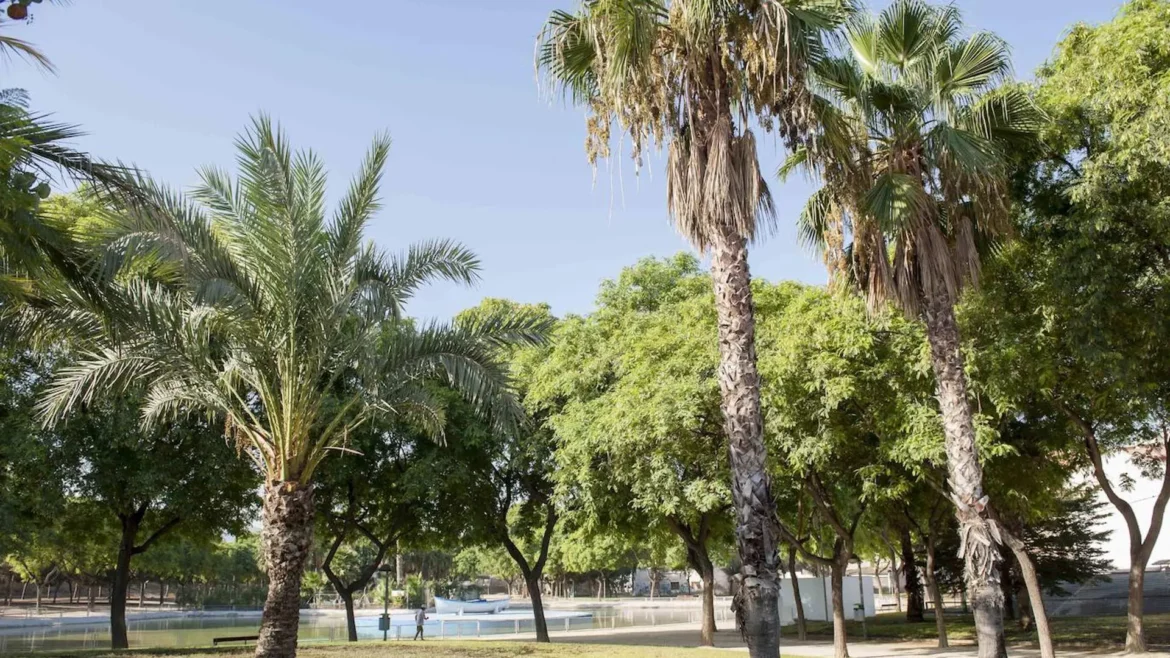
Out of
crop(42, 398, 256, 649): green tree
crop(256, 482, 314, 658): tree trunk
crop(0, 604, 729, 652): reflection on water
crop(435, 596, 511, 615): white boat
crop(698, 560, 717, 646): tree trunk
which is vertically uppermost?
crop(42, 398, 256, 649): green tree

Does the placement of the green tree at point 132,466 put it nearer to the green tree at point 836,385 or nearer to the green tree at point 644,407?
the green tree at point 644,407

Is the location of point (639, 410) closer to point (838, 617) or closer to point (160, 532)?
point (838, 617)

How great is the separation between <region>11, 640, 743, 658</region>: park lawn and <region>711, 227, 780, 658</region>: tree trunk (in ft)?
31.0

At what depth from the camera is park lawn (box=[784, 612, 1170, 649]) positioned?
2250cm

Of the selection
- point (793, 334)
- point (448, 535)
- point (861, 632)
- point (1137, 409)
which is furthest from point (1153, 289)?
point (448, 535)

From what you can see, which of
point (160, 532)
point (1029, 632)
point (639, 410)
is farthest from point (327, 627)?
point (1029, 632)

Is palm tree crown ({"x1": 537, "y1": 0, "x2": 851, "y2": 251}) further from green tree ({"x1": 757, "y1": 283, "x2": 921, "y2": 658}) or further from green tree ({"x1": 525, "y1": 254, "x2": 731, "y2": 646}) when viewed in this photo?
green tree ({"x1": 525, "y1": 254, "x2": 731, "y2": 646})

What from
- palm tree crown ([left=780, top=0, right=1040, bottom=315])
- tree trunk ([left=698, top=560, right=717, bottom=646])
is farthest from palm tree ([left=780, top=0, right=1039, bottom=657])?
tree trunk ([left=698, top=560, right=717, bottom=646])

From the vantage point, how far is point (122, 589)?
24188mm

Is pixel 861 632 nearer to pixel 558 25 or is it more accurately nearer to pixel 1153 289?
pixel 1153 289

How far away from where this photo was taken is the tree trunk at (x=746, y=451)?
961 centimetres

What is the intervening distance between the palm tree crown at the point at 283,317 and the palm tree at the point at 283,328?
2 cm

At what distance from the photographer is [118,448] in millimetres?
23078

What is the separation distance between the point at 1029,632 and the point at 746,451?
22.0m
